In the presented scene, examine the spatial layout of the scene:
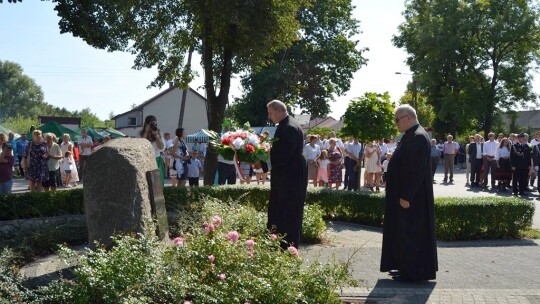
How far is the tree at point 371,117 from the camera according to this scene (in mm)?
16672

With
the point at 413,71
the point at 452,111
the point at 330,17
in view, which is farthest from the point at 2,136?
the point at 413,71

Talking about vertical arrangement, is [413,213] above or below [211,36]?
below

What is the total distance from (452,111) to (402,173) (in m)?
45.9

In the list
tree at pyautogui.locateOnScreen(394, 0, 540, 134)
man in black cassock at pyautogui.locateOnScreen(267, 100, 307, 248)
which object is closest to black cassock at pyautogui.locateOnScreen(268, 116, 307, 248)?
man in black cassock at pyautogui.locateOnScreen(267, 100, 307, 248)

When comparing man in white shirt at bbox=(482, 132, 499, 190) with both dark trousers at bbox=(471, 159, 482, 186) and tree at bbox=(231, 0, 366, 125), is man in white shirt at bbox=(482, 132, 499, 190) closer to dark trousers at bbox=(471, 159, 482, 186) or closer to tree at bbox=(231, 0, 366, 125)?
dark trousers at bbox=(471, 159, 482, 186)

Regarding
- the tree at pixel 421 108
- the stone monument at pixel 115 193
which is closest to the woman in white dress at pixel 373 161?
the stone monument at pixel 115 193

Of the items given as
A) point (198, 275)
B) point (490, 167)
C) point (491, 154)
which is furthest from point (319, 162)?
point (198, 275)

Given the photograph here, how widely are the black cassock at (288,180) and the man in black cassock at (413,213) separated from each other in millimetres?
1325

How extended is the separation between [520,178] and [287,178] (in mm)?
14682

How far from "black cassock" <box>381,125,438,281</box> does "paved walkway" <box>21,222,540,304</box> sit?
8.6 inches

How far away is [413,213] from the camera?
7.36 meters

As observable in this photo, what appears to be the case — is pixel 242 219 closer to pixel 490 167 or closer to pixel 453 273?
pixel 453 273

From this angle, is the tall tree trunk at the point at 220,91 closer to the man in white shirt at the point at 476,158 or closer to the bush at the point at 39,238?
the bush at the point at 39,238

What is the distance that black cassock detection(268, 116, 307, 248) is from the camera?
8.17 meters
